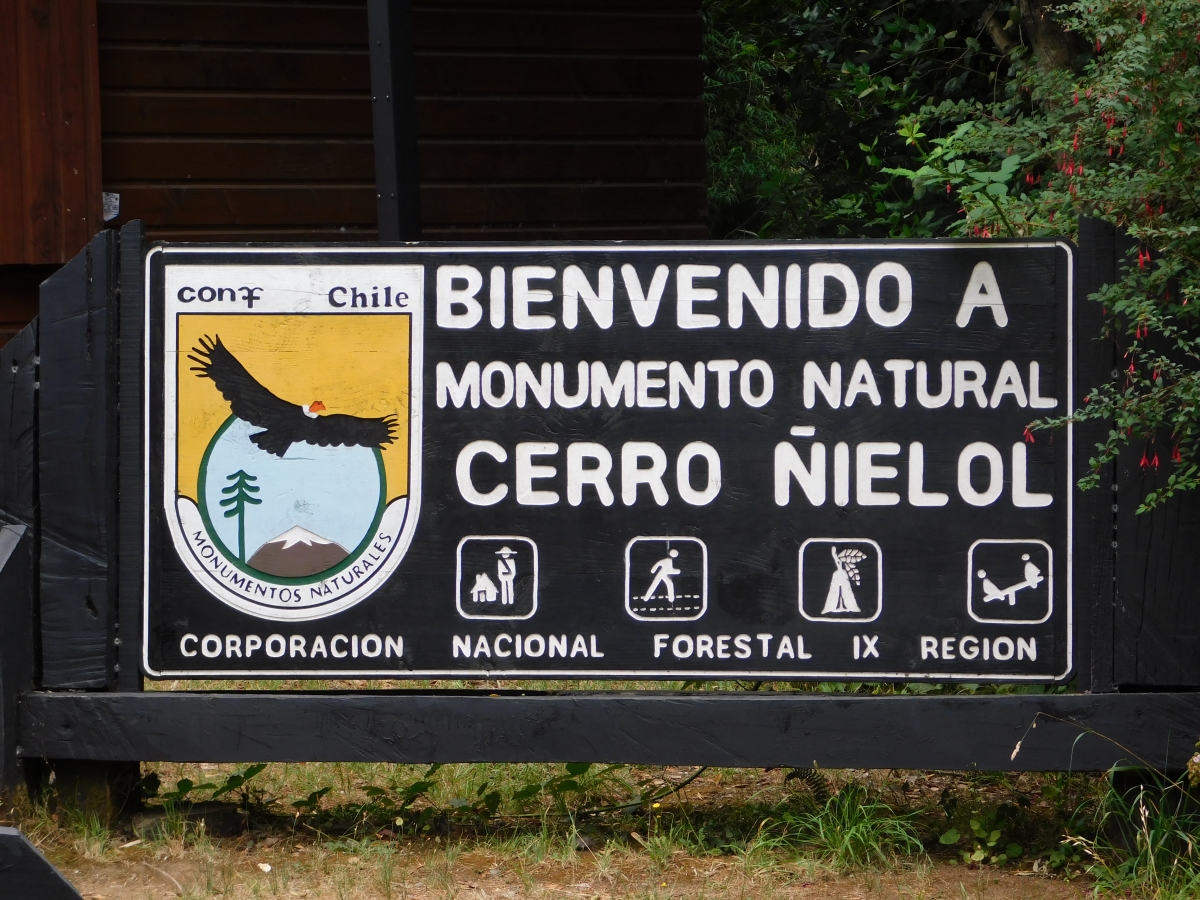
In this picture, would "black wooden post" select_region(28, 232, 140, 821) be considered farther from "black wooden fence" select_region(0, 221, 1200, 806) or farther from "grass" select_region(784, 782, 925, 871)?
"grass" select_region(784, 782, 925, 871)

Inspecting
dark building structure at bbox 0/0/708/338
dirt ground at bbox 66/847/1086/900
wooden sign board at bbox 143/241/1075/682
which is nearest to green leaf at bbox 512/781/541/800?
dirt ground at bbox 66/847/1086/900

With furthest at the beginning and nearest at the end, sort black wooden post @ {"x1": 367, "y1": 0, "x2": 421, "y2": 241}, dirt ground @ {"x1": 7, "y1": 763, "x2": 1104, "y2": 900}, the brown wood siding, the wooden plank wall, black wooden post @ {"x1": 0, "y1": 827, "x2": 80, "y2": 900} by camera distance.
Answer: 1. the wooden plank wall
2. the brown wood siding
3. black wooden post @ {"x1": 367, "y1": 0, "x2": 421, "y2": 241}
4. dirt ground @ {"x1": 7, "y1": 763, "x2": 1104, "y2": 900}
5. black wooden post @ {"x1": 0, "y1": 827, "x2": 80, "y2": 900}

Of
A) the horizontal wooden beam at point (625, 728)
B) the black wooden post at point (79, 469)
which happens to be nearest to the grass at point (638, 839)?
the horizontal wooden beam at point (625, 728)

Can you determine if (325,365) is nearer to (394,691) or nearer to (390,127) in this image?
(394,691)

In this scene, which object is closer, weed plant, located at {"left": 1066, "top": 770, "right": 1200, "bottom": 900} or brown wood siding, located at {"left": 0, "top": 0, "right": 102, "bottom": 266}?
weed plant, located at {"left": 1066, "top": 770, "right": 1200, "bottom": 900}

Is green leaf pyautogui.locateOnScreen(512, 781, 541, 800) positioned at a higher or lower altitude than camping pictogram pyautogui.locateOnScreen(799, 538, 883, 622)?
lower

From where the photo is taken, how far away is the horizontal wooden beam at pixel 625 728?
3486 millimetres

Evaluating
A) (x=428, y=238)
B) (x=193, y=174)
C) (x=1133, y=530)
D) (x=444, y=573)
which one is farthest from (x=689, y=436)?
(x=193, y=174)

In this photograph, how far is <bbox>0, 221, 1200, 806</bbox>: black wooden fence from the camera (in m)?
3.48

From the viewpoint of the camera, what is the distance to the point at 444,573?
363 cm

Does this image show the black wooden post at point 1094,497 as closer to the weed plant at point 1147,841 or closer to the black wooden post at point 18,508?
the weed plant at point 1147,841

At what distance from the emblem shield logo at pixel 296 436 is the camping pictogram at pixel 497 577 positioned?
21 cm

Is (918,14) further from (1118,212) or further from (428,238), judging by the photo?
(1118,212)

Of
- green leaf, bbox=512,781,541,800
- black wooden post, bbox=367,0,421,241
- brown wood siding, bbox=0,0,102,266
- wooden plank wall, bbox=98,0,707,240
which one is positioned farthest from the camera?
wooden plank wall, bbox=98,0,707,240
